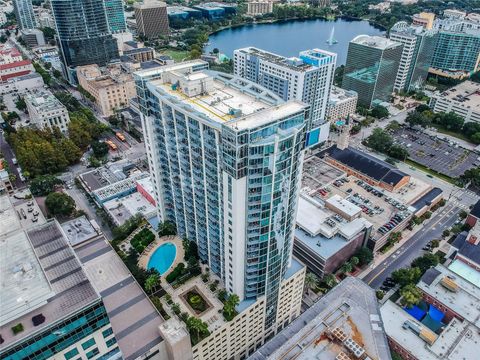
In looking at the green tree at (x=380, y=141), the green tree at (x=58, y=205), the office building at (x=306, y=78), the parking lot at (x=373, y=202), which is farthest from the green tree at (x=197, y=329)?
the green tree at (x=380, y=141)

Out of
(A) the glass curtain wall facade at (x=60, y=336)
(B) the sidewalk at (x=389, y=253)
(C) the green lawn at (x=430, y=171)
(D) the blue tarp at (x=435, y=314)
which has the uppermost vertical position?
(A) the glass curtain wall facade at (x=60, y=336)

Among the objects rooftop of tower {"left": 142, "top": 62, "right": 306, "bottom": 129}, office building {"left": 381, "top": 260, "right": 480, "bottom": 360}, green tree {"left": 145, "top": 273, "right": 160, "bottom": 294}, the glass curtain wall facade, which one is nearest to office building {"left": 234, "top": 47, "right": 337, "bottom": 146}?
rooftop of tower {"left": 142, "top": 62, "right": 306, "bottom": 129}

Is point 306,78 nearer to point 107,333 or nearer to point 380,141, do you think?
point 380,141

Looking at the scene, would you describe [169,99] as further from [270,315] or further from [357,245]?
[357,245]

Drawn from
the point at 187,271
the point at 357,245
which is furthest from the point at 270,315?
the point at 357,245

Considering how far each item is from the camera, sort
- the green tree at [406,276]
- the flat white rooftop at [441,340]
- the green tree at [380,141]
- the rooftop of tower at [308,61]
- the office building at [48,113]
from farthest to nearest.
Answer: the green tree at [380,141] < the office building at [48,113] < the rooftop of tower at [308,61] < the green tree at [406,276] < the flat white rooftop at [441,340]

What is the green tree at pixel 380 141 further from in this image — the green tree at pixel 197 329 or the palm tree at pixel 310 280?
the green tree at pixel 197 329

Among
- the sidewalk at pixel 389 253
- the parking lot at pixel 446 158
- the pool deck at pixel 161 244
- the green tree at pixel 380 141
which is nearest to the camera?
the pool deck at pixel 161 244
